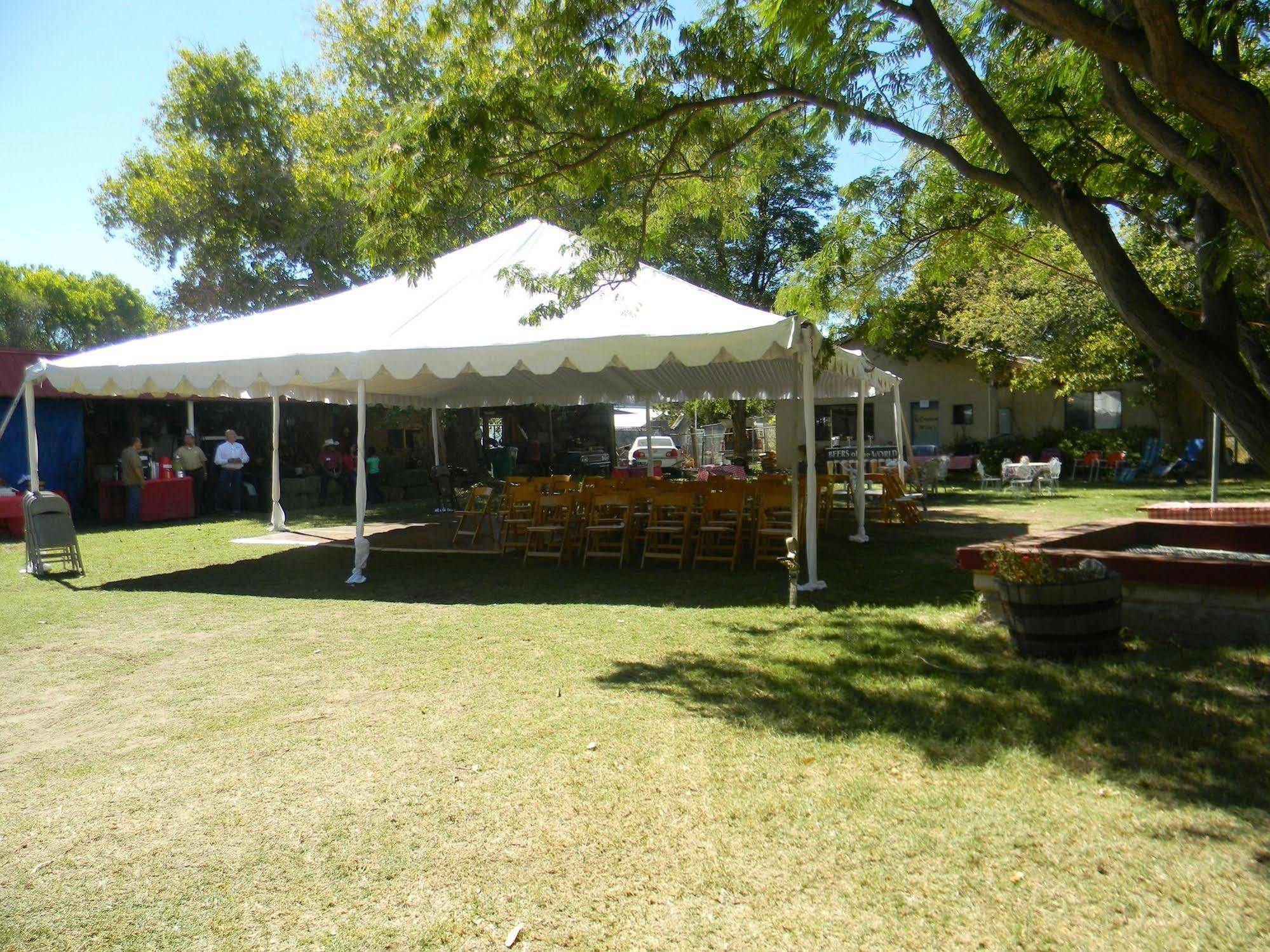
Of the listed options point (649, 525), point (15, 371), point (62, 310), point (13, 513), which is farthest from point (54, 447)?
point (62, 310)

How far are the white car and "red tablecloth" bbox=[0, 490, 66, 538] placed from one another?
11.6m

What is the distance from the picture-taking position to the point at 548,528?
9.05 metres

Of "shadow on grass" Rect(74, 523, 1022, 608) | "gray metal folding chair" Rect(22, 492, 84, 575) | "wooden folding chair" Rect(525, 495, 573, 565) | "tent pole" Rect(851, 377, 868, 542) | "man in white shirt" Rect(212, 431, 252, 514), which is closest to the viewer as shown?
"shadow on grass" Rect(74, 523, 1022, 608)

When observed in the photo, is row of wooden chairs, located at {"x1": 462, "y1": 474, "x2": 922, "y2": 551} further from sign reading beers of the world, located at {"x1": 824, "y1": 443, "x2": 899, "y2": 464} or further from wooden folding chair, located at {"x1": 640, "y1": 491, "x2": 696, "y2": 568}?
sign reading beers of the world, located at {"x1": 824, "y1": 443, "x2": 899, "y2": 464}

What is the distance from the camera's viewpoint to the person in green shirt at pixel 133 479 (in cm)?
1397

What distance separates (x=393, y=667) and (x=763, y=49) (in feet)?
15.8

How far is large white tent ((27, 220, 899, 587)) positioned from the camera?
7.32 meters

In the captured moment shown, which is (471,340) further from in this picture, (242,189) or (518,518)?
(242,189)

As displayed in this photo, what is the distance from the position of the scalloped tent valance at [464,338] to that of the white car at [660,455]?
1058cm

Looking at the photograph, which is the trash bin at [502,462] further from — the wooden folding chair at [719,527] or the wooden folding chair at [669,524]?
the wooden folding chair at [719,527]

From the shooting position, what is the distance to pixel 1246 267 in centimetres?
626

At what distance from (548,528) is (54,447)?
10.7m

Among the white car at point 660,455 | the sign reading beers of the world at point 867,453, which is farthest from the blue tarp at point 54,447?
the sign reading beers of the world at point 867,453

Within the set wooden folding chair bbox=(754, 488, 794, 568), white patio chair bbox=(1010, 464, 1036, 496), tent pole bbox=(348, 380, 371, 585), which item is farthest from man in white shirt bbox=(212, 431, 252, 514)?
white patio chair bbox=(1010, 464, 1036, 496)
